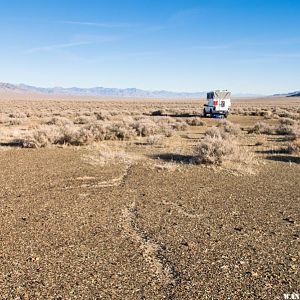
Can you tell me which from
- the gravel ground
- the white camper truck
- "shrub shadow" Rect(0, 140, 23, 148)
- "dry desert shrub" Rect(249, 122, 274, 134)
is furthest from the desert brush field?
the white camper truck

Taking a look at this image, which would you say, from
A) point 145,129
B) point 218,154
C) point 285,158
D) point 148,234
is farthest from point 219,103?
point 148,234

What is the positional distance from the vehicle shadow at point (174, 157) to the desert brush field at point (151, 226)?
0.86 feet

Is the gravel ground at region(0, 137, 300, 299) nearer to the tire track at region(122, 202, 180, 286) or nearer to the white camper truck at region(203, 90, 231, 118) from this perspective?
the tire track at region(122, 202, 180, 286)

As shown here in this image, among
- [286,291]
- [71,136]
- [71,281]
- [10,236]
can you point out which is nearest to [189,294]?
[286,291]

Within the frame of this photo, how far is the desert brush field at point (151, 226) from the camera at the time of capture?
488cm

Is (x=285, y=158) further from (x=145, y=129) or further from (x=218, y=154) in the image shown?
(x=145, y=129)

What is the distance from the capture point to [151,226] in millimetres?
6969

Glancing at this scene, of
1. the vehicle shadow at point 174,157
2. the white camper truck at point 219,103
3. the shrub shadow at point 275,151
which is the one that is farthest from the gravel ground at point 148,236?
the white camper truck at point 219,103

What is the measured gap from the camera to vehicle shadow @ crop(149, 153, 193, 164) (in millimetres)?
13765

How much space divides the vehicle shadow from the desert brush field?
0.26 meters

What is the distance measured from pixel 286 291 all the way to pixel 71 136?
14841 millimetres

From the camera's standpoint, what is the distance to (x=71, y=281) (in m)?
4.91

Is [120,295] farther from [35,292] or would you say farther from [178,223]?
[178,223]

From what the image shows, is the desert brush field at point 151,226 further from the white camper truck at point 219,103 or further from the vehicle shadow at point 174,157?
the white camper truck at point 219,103
